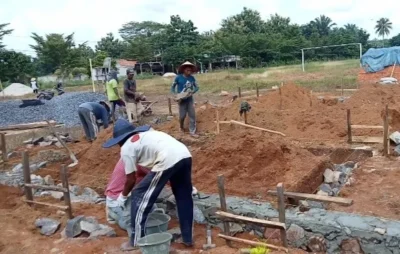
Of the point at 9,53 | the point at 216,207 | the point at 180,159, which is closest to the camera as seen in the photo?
the point at 180,159

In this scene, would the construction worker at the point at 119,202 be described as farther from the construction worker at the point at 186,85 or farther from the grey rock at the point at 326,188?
the construction worker at the point at 186,85

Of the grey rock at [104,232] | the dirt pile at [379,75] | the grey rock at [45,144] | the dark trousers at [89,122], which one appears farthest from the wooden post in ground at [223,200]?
the dirt pile at [379,75]

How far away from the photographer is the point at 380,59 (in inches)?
800

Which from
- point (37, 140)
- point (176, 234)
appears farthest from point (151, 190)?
point (37, 140)

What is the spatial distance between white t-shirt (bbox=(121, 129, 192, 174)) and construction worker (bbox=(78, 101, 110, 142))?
4756mm

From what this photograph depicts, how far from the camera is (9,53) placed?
31328 mm

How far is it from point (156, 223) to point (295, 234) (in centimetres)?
129

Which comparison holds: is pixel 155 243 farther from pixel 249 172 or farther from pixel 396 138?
pixel 396 138

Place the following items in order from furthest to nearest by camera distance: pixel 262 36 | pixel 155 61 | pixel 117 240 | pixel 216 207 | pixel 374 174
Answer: pixel 155 61, pixel 262 36, pixel 374 174, pixel 216 207, pixel 117 240

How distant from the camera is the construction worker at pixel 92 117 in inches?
328

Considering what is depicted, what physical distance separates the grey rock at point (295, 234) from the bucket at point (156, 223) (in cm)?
115

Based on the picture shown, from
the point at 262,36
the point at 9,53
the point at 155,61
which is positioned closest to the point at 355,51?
the point at 262,36

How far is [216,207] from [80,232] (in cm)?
143

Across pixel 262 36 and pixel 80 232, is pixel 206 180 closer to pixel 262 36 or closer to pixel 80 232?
pixel 80 232
